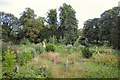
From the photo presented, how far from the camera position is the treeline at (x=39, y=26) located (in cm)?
4169

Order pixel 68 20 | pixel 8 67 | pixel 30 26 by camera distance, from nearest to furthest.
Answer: pixel 8 67, pixel 68 20, pixel 30 26

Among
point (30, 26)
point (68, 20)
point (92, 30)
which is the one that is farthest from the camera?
point (92, 30)

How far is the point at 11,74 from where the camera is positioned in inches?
396

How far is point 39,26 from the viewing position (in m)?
43.6

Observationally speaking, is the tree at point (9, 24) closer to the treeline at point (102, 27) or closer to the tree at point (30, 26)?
the tree at point (30, 26)

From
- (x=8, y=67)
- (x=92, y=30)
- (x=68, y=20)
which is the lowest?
(x=8, y=67)

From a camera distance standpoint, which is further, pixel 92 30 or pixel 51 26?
pixel 92 30

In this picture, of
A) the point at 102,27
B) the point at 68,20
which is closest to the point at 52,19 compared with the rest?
the point at 68,20

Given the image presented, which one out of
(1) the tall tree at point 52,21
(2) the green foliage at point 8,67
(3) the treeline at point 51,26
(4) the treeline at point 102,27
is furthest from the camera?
(1) the tall tree at point 52,21

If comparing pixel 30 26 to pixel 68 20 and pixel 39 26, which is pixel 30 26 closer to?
pixel 39 26

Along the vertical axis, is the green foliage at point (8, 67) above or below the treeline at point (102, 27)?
below

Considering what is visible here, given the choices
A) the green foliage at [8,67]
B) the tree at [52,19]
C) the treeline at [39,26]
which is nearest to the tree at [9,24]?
the treeline at [39,26]

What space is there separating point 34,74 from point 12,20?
35967 millimetres

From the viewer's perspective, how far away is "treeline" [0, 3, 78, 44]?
41688mm
